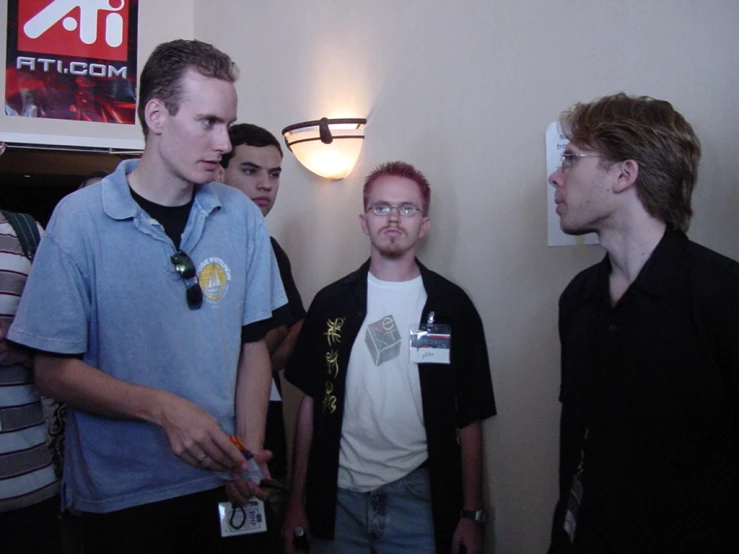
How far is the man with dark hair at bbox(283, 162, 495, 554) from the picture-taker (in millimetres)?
2033


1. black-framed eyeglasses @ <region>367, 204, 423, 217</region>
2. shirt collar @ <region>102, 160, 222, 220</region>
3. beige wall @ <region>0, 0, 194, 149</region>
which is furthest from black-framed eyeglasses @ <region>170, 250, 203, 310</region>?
beige wall @ <region>0, 0, 194, 149</region>

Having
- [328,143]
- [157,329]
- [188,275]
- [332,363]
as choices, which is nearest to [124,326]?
[157,329]

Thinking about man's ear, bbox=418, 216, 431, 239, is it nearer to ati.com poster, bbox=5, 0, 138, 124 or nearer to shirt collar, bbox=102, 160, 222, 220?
shirt collar, bbox=102, 160, 222, 220

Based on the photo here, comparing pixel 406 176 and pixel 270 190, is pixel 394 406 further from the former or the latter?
pixel 270 190

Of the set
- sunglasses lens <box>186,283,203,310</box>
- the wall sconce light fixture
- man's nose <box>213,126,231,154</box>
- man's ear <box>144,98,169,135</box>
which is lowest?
sunglasses lens <box>186,283,203,310</box>

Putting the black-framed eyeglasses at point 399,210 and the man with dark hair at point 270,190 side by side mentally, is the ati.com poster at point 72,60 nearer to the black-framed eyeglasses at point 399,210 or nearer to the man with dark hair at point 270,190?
the man with dark hair at point 270,190

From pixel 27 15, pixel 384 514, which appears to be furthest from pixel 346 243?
pixel 27 15

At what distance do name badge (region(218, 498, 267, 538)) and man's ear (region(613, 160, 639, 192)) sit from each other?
1.13 m

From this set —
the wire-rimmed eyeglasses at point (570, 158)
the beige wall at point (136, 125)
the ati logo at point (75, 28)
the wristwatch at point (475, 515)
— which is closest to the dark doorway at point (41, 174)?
the beige wall at point (136, 125)

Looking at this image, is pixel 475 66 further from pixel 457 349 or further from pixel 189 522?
pixel 189 522

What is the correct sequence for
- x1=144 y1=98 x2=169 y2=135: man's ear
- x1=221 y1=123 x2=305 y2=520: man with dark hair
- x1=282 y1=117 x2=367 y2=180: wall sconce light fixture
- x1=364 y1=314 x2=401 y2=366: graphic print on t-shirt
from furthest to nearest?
x1=282 y1=117 x2=367 y2=180: wall sconce light fixture, x1=221 y1=123 x2=305 y2=520: man with dark hair, x1=364 y1=314 x2=401 y2=366: graphic print on t-shirt, x1=144 y1=98 x2=169 y2=135: man's ear

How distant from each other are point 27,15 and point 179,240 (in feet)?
13.3

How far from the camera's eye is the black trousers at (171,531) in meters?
1.40

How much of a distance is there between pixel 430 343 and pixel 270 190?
0.99m
